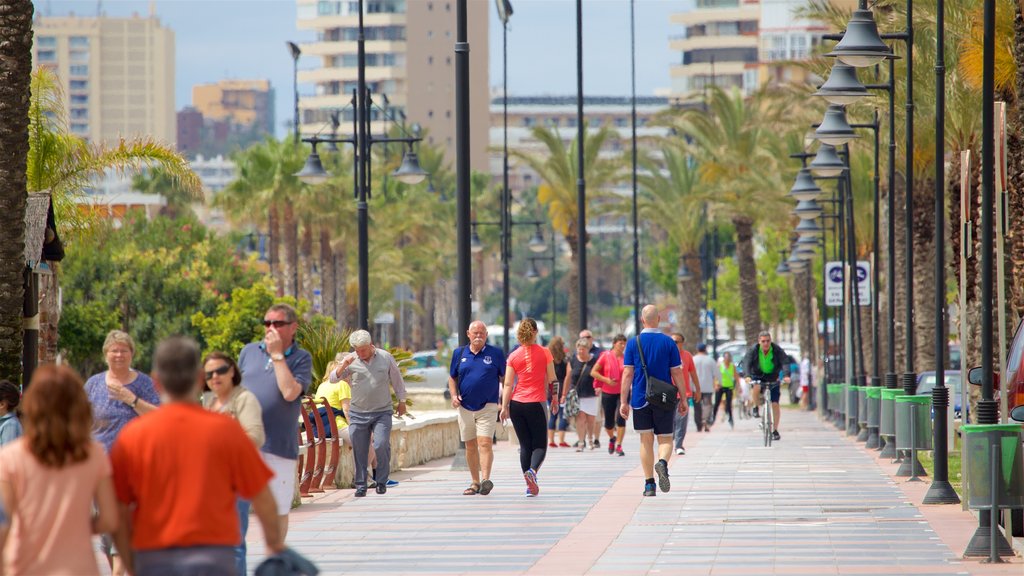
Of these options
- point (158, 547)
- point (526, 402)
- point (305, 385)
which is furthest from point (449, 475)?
point (158, 547)

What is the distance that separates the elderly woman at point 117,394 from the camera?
32.4ft

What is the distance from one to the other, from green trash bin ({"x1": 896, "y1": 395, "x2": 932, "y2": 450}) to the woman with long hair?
12222 mm

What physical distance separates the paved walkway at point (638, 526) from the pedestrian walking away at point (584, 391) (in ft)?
15.1

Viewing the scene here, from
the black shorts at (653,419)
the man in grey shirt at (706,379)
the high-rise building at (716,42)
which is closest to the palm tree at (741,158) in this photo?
the man in grey shirt at (706,379)

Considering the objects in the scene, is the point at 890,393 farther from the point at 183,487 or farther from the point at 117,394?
the point at 183,487

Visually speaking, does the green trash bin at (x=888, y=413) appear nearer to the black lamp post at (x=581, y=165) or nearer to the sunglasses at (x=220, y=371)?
the sunglasses at (x=220, y=371)

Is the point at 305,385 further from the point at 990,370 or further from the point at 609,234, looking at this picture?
the point at 609,234

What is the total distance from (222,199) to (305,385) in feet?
193

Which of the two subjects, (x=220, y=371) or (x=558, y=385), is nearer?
(x=220, y=371)

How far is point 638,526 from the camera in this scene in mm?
14047

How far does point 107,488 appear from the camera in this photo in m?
6.17

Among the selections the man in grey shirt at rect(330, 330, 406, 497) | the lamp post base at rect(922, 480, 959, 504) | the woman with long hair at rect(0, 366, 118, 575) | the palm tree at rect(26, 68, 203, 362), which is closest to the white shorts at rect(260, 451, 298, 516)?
the woman with long hair at rect(0, 366, 118, 575)

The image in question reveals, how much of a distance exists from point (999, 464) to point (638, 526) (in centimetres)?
352

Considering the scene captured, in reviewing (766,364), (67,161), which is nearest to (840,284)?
(766,364)
